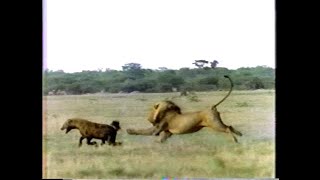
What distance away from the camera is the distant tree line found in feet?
5.13

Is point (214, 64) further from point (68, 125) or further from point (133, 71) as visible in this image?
point (68, 125)

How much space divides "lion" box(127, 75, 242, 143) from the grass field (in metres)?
0.02

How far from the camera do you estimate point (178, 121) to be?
1577mm

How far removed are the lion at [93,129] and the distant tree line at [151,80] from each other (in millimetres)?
102

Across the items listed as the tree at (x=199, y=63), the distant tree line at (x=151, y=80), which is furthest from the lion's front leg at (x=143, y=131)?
the tree at (x=199, y=63)

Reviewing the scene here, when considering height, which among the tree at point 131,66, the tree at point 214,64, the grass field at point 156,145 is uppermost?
the tree at point 214,64

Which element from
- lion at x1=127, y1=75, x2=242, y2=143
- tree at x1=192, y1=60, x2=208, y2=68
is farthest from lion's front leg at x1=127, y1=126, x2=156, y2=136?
tree at x1=192, y1=60, x2=208, y2=68

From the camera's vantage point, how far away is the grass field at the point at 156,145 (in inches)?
61.1

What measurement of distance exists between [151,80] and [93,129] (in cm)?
25

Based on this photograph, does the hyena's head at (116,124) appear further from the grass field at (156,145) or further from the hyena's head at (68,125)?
the hyena's head at (68,125)

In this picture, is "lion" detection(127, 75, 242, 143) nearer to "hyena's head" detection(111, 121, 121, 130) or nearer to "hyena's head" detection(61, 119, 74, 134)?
"hyena's head" detection(111, 121, 121, 130)

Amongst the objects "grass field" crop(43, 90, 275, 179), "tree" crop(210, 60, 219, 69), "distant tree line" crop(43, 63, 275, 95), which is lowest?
"grass field" crop(43, 90, 275, 179)
